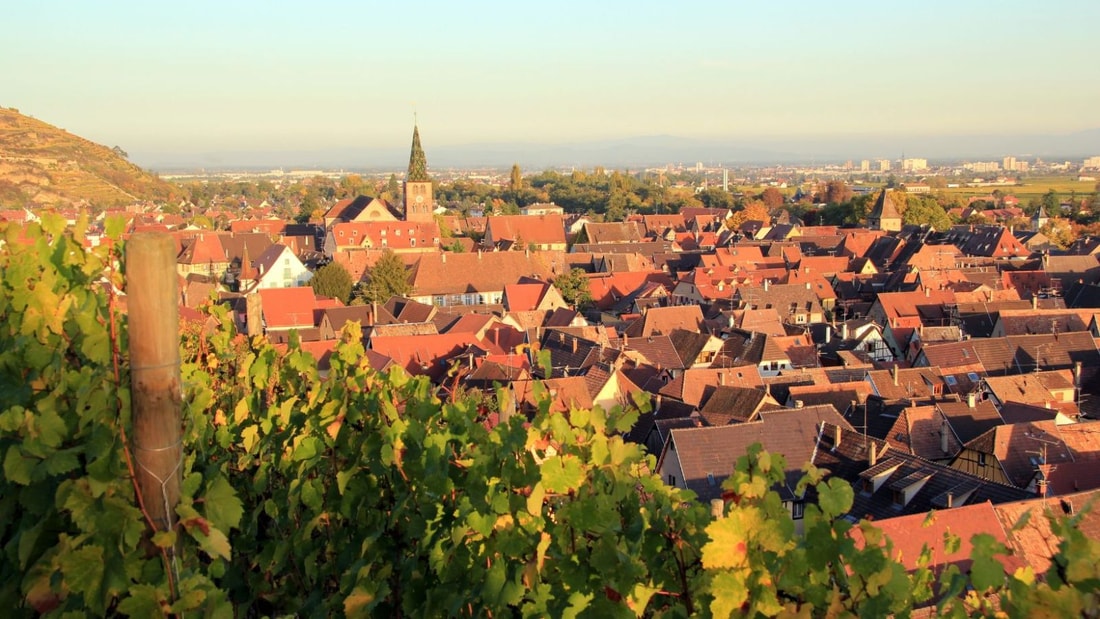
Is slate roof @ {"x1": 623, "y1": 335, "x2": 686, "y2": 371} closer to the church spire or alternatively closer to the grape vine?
the grape vine

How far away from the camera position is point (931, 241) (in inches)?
2633

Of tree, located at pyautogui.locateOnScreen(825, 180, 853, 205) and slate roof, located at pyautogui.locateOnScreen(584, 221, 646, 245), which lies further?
tree, located at pyautogui.locateOnScreen(825, 180, 853, 205)

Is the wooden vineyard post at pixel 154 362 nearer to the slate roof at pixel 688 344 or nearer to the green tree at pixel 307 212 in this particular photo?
the slate roof at pixel 688 344

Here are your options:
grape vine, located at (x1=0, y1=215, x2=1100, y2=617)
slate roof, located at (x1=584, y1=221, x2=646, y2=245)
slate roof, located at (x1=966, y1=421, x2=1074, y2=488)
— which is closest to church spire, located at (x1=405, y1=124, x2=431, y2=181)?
slate roof, located at (x1=584, y1=221, x2=646, y2=245)

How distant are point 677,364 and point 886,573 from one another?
25188mm

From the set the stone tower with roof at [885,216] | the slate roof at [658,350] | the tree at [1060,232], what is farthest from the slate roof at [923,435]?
the stone tower with roof at [885,216]

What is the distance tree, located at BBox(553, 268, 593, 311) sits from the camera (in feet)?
138

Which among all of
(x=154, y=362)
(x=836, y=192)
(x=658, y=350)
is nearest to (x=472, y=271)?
(x=658, y=350)

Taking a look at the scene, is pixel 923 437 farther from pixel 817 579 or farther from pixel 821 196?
pixel 821 196

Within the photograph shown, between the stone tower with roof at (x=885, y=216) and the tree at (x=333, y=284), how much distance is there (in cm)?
4857

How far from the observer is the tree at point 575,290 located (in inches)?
1660

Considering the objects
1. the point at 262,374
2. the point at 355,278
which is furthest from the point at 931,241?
the point at 262,374

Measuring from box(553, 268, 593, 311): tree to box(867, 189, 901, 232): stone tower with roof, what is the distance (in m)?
40.5

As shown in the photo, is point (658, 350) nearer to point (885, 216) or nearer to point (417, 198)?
point (417, 198)
